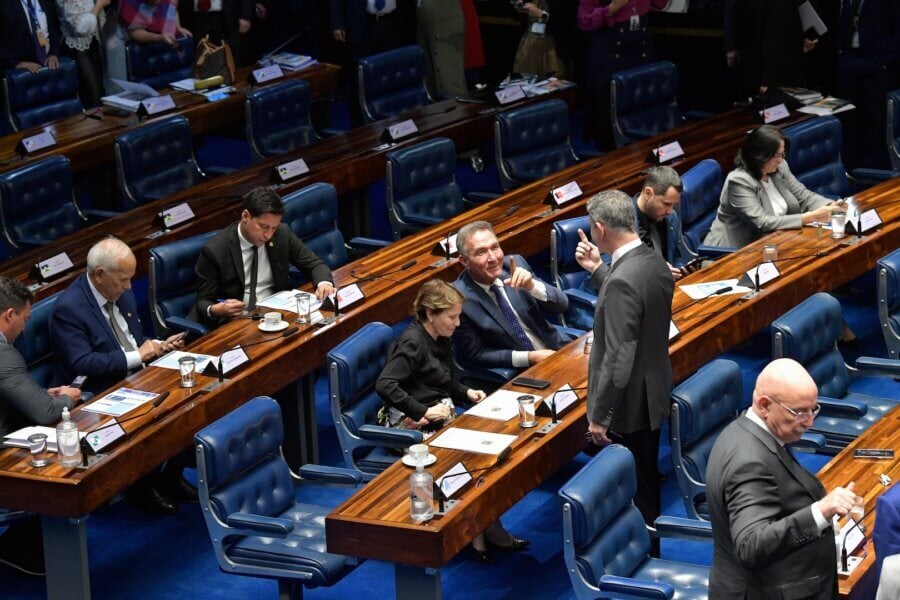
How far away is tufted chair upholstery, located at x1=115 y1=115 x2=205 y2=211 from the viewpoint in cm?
872

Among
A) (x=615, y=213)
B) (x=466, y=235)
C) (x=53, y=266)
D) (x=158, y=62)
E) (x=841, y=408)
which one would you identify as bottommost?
(x=841, y=408)

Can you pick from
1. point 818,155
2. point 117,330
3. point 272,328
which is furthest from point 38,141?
point 818,155

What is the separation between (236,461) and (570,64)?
6.46 metres

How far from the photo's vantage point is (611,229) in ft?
18.4

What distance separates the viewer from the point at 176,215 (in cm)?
799

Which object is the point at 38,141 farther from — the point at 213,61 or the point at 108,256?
the point at 108,256

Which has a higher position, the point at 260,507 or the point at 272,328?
the point at 272,328

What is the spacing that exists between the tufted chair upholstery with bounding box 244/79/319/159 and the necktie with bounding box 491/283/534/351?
10.0ft

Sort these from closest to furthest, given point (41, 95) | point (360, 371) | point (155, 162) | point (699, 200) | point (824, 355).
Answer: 1. point (360, 371)
2. point (824, 355)
3. point (699, 200)
4. point (155, 162)
5. point (41, 95)

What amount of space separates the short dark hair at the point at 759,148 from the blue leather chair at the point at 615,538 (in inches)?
120

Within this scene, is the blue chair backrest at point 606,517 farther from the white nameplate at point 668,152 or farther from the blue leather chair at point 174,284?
the white nameplate at point 668,152

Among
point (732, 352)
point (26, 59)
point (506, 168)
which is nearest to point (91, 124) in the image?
point (26, 59)

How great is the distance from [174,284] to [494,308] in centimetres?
162

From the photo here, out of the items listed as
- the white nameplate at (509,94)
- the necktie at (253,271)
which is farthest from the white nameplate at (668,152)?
the necktie at (253,271)
